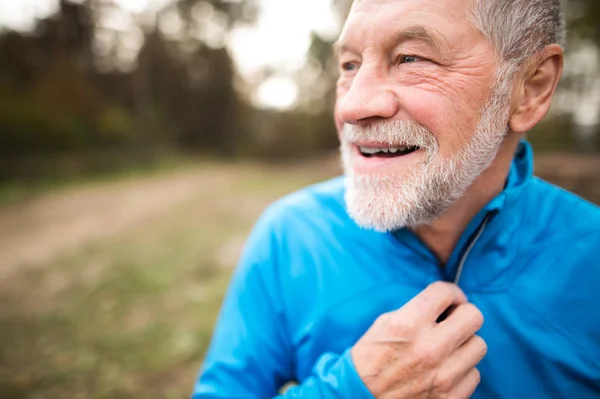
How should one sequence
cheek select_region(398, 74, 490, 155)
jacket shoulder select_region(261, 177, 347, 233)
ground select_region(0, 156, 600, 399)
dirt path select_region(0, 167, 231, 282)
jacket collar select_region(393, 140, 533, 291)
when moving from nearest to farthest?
cheek select_region(398, 74, 490, 155) < jacket collar select_region(393, 140, 533, 291) < jacket shoulder select_region(261, 177, 347, 233) < ground select_region(0, 156, 600, 399) < dirt path select_region(0, 167, 231, 282)

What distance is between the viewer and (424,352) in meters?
1.12

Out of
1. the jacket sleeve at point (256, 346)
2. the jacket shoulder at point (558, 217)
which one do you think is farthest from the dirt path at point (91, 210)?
the jacket sleeve at point (256, 346)

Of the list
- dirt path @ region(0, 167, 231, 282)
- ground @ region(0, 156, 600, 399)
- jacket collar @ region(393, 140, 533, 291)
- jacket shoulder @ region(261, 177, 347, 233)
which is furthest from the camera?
dirt path @ region(0, 167, 231, 282)


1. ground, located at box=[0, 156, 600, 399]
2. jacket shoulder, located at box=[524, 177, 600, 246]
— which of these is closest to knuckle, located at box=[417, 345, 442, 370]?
jacket shoulder, located at box=[524, 177, 600, 246]

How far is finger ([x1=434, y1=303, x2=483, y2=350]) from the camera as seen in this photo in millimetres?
1131

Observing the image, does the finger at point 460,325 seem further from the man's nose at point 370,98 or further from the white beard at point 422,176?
the man's nose at point 370,98

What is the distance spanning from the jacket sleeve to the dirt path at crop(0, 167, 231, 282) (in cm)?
591

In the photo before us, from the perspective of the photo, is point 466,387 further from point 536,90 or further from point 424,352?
point 536,90

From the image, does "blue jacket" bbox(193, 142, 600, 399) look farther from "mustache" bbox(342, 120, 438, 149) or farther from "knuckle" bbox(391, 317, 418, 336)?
"mustache" bbox(342, 120, 438, 149)

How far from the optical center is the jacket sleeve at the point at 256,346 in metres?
1.32

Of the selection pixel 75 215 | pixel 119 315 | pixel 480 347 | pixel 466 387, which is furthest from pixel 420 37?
pixel 75 215

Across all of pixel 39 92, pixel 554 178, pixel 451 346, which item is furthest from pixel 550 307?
pixel 39 92

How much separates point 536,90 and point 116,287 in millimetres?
5333

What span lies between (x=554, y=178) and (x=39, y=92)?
16841 millimetres
